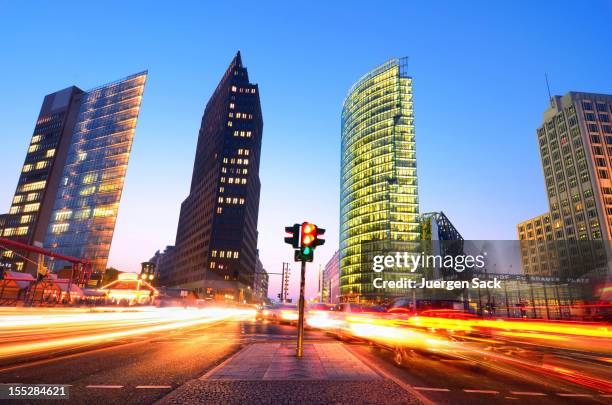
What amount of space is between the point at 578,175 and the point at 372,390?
137m

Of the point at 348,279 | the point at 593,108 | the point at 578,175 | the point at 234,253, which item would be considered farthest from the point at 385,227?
the point at 593,108

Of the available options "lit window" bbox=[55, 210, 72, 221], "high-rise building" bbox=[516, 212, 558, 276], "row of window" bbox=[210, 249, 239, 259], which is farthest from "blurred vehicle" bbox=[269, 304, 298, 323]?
"high-rise building" bbox=[516, 212, 558, 276]

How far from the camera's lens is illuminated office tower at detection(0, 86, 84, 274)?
11031 centimetres

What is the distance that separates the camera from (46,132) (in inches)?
4904

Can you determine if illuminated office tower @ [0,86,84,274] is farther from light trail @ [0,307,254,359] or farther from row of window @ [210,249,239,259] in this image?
light trail @ [0,307,254,359]

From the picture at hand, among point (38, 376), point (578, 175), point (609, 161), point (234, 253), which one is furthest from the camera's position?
point (234, 253)

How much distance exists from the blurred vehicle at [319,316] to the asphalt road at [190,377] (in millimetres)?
12212

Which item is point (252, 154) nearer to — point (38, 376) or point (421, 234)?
point (421, 234)

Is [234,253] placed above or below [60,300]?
above

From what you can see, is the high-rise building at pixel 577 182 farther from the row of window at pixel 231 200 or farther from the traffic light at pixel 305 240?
the traffic light at pixel 305 240

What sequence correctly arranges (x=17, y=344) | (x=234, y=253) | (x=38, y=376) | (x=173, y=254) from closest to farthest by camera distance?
(x=38, y=376) < (x=17, y=344) < (x=234, y=253) < (x=173, y=254)

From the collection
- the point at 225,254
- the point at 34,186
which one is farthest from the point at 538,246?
the point at 34,186

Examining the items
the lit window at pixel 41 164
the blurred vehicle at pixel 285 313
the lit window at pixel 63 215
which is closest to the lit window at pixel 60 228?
the lit window at pixel 63 215

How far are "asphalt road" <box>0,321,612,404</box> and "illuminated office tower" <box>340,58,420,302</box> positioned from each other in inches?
3798
